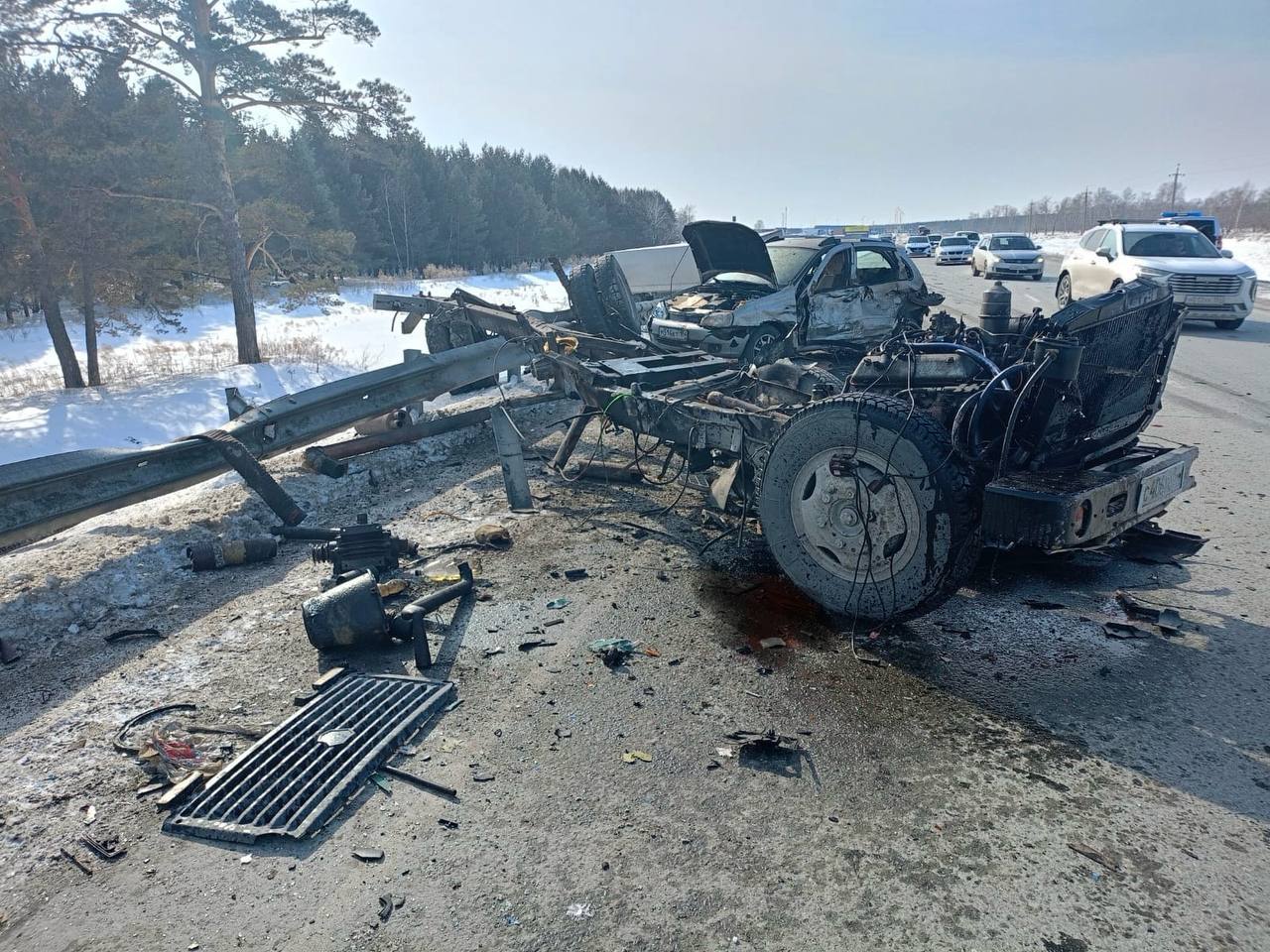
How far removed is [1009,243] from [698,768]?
2948 cm

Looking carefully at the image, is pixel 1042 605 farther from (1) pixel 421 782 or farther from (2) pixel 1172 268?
(2) pixel 1172 268

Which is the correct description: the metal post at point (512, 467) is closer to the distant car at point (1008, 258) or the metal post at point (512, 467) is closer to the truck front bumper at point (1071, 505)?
the truck front bumper at point (1071, 505)

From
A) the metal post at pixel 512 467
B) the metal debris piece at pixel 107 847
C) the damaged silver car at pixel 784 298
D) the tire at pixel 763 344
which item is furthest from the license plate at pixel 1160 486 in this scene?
the tire at pixel 763 344

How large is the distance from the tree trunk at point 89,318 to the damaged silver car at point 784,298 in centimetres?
1325

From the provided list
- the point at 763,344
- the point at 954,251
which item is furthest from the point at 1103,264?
the point at 954,251

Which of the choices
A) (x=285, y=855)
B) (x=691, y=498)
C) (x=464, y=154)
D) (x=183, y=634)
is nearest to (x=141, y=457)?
(x=183, y=634)

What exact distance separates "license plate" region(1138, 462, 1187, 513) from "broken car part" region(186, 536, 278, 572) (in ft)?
17.6

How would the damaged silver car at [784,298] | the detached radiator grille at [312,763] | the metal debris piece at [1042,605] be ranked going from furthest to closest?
1. the damaged silver car at [784,298]
2. the metal debris piece at [1042,605]
3. the detached radiator grille at [312,763]

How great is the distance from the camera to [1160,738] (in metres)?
3.04

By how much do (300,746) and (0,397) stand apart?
16.9 metres

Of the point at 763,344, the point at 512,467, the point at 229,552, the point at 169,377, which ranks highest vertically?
the point at 763,344

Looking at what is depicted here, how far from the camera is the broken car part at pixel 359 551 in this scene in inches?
187

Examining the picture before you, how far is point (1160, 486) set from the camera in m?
3.94

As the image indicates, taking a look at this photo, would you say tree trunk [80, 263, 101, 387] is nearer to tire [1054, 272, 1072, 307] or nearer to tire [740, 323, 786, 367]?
tire [740, 323, 786, 367]
